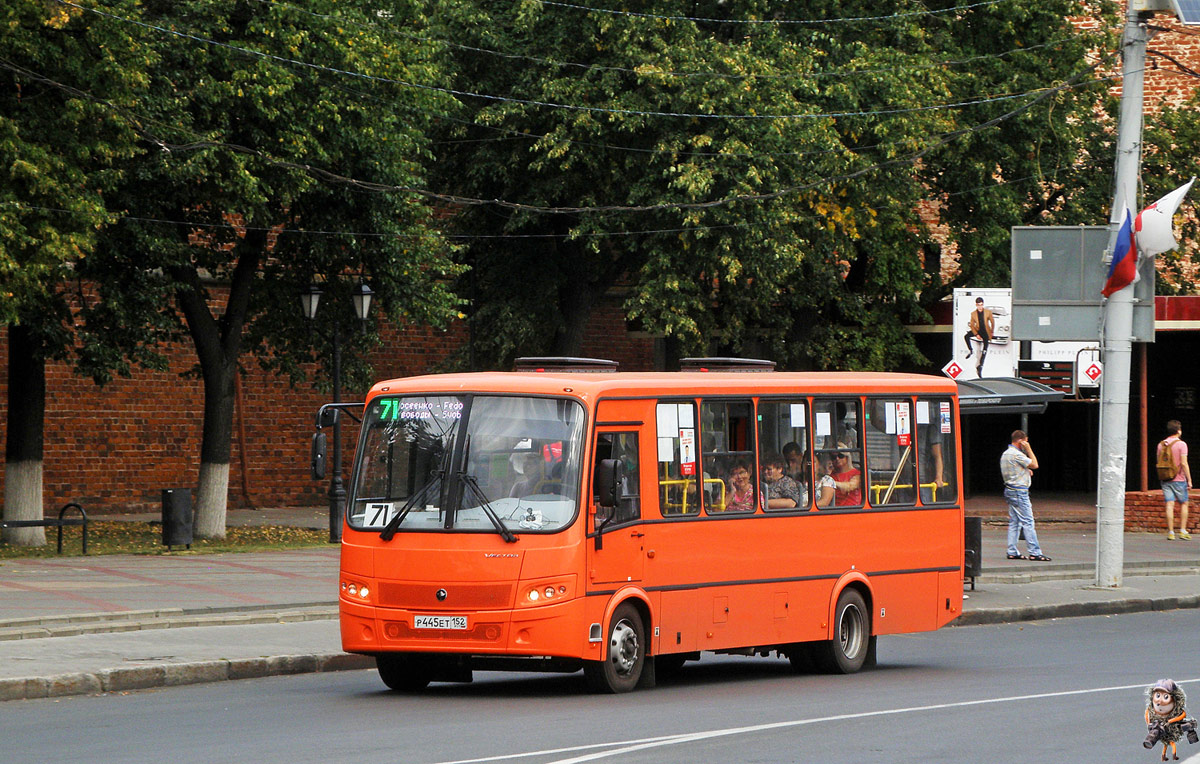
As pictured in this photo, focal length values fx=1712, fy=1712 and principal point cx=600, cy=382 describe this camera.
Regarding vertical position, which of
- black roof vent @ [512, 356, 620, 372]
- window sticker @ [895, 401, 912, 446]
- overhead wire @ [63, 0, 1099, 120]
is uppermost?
overhead wire @ [63, 0, 1099, 120]

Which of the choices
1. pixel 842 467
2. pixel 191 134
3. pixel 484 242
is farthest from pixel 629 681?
pixel 484 242

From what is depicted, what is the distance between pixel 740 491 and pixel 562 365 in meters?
1.80

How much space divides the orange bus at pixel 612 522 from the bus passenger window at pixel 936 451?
2.28 feet

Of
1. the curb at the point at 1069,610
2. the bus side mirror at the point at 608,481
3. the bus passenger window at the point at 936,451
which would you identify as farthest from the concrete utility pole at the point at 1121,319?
the bus side mirror at the point at 608,481

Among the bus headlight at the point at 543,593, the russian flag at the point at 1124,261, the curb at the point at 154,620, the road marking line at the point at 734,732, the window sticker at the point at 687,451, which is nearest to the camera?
the road marking line at the point at 734,732

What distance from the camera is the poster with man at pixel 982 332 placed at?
32906mm

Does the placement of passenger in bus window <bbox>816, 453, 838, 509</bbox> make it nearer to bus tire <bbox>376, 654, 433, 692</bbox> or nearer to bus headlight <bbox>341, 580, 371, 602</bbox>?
bus tire <bbox>376, 654, 433, 692</bbox>

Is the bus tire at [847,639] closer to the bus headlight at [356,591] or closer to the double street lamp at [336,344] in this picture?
the bus headlight at [356,591]

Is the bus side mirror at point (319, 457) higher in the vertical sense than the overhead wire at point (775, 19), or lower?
lower

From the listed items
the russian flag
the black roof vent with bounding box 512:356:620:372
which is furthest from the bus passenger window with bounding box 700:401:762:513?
the russian flag

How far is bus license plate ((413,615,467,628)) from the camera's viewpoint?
12281 mm

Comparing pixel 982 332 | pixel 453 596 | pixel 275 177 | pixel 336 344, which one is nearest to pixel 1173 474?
pixel 982 332

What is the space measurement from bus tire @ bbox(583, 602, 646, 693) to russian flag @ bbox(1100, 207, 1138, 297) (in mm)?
11017

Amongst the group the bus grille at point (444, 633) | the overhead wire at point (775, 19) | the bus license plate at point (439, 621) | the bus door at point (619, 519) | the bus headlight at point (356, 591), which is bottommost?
the bus grille at point (444, 633)
